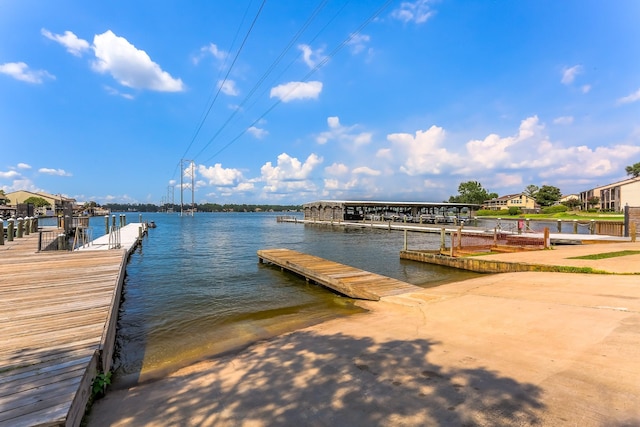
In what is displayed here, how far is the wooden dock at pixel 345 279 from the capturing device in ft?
32.0

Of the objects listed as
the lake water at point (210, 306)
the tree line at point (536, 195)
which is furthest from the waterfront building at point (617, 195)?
the lake water at point (210, 306)

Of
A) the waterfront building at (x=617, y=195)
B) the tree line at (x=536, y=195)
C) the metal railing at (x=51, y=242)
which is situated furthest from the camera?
the tree line at (x=536, y=195)

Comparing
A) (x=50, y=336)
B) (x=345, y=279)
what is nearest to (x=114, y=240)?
(x=345, y=279)

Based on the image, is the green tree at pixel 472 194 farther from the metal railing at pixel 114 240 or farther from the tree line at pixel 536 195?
the metal railing at pixel 114 240

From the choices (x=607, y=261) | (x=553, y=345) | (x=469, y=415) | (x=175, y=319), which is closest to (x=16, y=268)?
(x=175, y=319)

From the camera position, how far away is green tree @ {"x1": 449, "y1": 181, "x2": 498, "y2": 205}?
11669 centimetres

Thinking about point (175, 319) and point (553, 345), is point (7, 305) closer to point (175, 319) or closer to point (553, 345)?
point (175, 319)

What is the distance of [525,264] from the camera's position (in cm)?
1262

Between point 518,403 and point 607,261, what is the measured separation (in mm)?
12786

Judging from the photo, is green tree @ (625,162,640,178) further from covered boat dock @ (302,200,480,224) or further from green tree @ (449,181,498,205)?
covered boat dock @ (302,200,480,224)

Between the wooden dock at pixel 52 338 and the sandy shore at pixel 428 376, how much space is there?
0.61m

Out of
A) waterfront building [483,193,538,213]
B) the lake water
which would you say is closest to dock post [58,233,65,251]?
the lake water

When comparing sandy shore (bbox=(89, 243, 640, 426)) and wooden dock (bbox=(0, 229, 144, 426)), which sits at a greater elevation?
wooden dock (bbox=(0, 229, 144, 426))

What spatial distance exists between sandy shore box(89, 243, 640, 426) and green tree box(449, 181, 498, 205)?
122m
